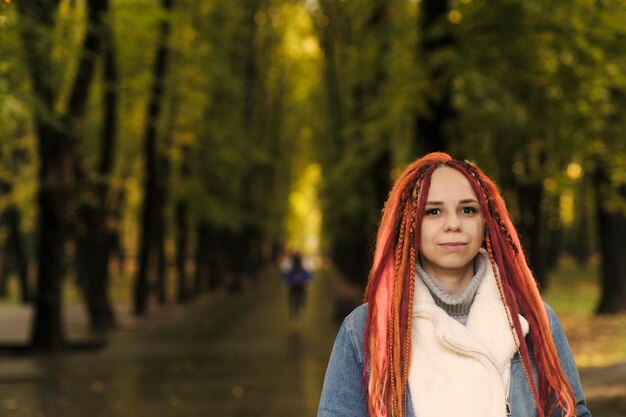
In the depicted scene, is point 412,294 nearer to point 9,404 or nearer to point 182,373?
point 9,404

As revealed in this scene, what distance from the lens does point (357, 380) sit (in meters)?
2.59

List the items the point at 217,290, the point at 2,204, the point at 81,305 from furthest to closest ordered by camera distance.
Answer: the point at 217,290
the point at 81,305
the point at 2,204

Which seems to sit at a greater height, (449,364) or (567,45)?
(567,45)

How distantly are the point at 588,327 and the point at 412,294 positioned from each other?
19659 millimetres

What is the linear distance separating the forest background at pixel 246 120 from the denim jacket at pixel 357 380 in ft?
2.46

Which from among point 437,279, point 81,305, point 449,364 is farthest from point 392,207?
point 81,305

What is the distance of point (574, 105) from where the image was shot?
1606cm

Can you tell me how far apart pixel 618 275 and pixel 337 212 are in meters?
6.91

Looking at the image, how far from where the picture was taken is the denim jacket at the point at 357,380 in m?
2.55

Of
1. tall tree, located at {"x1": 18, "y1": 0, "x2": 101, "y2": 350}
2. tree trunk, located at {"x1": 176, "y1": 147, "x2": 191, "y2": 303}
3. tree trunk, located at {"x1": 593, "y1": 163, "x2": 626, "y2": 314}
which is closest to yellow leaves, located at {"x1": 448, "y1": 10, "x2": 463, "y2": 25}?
tall tree, located at {"x1": 18, "y1": 0, "x2": 101, "y2": 350}

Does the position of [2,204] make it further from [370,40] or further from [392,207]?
[392,207]

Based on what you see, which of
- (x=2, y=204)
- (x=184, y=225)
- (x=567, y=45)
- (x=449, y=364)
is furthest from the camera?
(x=184, y=225)

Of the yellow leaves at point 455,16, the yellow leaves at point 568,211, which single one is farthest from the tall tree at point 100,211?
the yellow leaves at point 568,211

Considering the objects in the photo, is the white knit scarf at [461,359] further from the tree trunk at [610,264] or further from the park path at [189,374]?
the tree trunk at [610,264]
